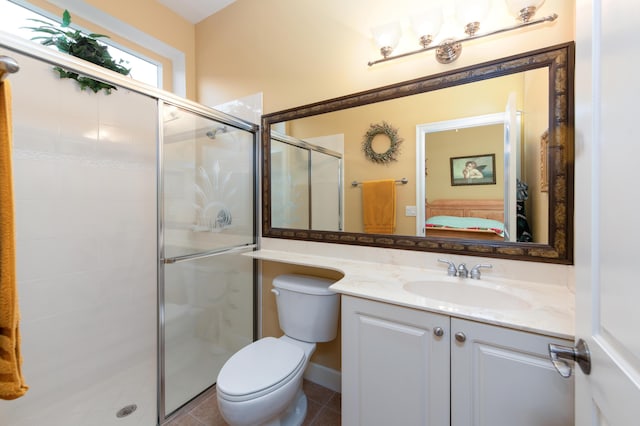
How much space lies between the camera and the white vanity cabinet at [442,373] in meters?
0.77

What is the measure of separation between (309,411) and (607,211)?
1685 millimetres

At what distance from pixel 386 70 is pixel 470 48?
1.34 ft

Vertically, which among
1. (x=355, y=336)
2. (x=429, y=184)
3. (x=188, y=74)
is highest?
(x=188, y=74)

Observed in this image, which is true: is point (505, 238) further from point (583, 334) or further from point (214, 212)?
point (214, 212)

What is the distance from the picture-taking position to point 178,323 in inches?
63.8

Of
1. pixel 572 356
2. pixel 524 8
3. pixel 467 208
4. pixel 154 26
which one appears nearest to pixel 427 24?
pixel 524 8

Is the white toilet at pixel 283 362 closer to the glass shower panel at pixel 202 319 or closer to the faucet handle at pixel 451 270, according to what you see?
the glass shower panel at pixel 202 319

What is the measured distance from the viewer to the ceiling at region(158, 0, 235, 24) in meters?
2.06

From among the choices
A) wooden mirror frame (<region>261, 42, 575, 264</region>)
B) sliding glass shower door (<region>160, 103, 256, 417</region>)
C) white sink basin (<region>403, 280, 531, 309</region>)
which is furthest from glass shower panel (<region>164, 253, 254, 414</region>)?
white sink basin (<region>403, 280, 531, 309</region>)

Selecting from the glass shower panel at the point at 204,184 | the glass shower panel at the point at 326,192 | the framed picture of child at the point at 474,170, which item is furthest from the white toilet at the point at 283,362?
the framed picture of child at the point at 474,170

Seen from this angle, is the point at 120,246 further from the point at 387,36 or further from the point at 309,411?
the point at 387,36

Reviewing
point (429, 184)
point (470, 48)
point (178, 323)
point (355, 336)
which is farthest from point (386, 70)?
point (178, 323)

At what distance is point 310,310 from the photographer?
1.49m

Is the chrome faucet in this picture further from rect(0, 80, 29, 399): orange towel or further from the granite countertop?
rect(0, 80, 29, 399): orange towel
